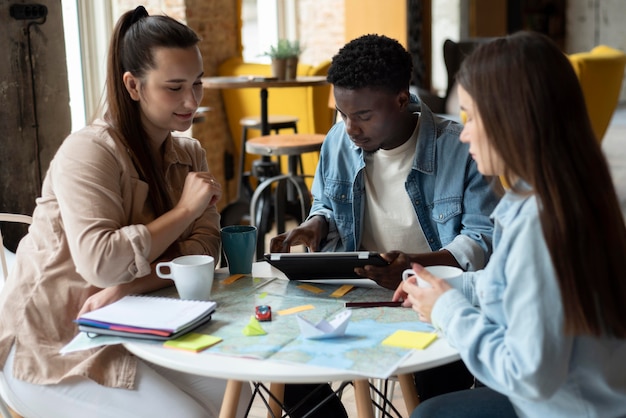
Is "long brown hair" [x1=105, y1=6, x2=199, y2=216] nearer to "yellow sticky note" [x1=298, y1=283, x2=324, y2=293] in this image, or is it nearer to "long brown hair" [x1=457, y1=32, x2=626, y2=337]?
"yellow sticky note" [x1=298, y1=283, x2=324, y2=293]

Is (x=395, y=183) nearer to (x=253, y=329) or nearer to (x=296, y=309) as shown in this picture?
(x=296, y=309)

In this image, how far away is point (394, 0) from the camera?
7.38m

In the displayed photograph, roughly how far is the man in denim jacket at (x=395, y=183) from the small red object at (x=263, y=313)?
0.41 m

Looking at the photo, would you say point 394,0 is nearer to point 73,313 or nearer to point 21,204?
point 21,204

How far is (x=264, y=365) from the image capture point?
1.37 metres

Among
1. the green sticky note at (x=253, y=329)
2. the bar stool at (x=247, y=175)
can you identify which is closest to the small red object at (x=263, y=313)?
the green sticky note at (x=253, y=329)

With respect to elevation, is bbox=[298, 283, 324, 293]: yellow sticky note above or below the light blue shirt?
below

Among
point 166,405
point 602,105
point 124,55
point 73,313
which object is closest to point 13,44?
point 124,55

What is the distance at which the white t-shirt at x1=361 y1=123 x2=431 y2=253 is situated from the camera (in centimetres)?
212

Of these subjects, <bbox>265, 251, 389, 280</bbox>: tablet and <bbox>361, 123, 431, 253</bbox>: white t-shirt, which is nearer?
<bbox>265, 251, 389, 280</bbox>: tablet

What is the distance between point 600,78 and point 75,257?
16.4 feet

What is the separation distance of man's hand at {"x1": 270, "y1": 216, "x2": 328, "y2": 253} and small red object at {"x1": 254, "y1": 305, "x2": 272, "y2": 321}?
0.39 m

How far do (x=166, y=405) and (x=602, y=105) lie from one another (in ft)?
16.7

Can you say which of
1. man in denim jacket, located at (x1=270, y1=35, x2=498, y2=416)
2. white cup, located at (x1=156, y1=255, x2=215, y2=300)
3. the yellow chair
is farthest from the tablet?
the yellow chair
